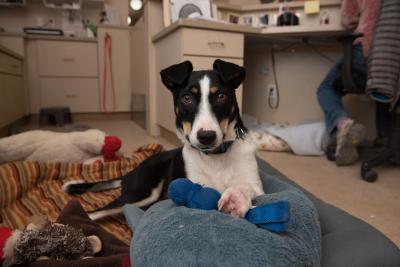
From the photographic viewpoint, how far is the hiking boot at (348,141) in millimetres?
2068

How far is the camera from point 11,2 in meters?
4.00

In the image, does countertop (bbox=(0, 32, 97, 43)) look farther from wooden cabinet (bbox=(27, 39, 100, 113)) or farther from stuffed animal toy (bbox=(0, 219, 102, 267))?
stuffed animal toy (bbox=(0, 219, 102, 267))

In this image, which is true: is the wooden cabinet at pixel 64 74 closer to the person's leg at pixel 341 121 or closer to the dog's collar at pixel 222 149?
the person's leg at pixel 341 121

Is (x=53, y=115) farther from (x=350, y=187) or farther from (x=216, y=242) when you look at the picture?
(x=216, y=242)

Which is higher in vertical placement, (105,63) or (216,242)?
(105,63)

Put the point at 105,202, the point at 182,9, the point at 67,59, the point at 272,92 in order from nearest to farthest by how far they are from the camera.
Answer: the point at 105,202, the point at 182,9, the point at 272,92, the point at 67,59

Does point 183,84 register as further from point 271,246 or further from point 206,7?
point 206,7

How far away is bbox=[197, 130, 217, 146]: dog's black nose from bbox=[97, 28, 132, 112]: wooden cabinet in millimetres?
A: 3653

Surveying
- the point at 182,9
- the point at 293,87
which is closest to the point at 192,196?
the point at 182,9

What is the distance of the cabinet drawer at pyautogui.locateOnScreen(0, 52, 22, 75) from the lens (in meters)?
2.76

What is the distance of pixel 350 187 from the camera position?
5.73ft

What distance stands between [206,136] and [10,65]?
290 cm

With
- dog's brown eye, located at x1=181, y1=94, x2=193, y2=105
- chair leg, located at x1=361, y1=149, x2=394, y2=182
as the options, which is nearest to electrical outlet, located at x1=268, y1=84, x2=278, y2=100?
chair leg, located at x1=361, y1=149, x2=394, y2=182

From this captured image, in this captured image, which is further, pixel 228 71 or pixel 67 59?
pixel 67 59
